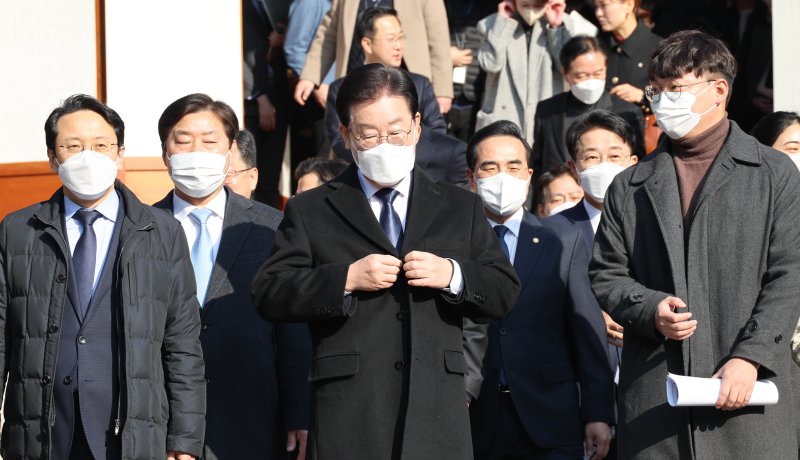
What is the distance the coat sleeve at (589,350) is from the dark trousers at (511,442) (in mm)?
182

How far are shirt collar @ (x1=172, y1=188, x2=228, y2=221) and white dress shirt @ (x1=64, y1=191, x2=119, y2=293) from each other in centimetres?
59

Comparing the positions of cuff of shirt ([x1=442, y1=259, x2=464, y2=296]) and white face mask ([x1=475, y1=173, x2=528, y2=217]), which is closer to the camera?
cuff of shirt ([x1=442, y1=259, x2=464, y2=296])

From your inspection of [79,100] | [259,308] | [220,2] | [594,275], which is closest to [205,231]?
[79,100]

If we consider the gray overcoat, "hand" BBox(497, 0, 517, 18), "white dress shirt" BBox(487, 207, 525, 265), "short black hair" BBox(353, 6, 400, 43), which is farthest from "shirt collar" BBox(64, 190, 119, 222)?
"hand" BBox(497, 0, 517, 18)

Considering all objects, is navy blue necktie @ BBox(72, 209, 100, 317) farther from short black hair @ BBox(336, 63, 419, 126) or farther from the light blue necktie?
short black hair @ BBox(336, 63, 419, 126)

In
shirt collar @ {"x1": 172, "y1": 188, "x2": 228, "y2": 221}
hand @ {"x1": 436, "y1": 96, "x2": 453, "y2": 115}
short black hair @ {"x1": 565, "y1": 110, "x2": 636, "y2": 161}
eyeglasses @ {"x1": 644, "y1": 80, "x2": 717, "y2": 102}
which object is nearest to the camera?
eyeglasses @ {"x1": 644, "y1": 80, "x2": 717, "y2": 102}

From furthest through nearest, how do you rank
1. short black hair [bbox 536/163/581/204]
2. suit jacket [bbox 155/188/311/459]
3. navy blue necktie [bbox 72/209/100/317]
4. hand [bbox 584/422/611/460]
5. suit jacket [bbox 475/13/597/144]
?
suit jacket [bbox 475/13/597/144], short black hair [bbox 536/163/581/204], hand [bbox 584/422/611/460], suit jacket [bbox 155/188/311/459], navy blue necktie [bbox 72/209/100/317]

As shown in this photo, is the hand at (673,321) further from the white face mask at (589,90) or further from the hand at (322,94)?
the hand at (322,94)

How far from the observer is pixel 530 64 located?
9.31 meters

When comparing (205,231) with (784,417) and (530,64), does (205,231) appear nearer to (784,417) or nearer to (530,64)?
(784,417)

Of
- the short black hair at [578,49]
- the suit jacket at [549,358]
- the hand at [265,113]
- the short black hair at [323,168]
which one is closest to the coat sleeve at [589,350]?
the suit jacket at [549,358]

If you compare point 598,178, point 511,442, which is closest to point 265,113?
point 598,178

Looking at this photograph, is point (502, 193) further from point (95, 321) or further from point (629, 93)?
point (629, 93)

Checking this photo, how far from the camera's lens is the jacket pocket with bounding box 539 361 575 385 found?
5.48 meters
